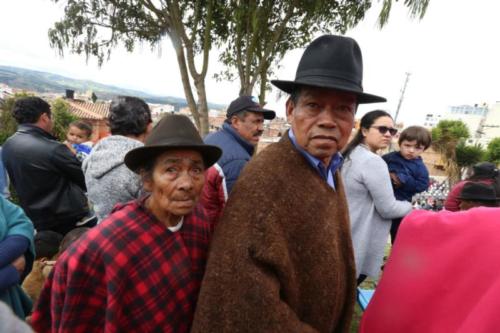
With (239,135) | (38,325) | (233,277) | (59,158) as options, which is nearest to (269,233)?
(233,277)

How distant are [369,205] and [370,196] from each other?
77 mm

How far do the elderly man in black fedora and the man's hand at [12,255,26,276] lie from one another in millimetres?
1323

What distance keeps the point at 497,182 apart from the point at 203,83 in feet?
14.1

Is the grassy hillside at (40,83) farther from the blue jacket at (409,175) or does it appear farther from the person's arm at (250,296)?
the person's arm at (250,296)

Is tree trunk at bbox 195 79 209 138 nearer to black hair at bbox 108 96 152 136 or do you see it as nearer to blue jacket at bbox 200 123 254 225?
blue jacket at bbox 200 123 254 225

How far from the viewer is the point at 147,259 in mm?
1183

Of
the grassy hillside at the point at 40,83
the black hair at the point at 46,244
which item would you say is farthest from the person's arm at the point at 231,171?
the grassy hillside at the point at 40,83

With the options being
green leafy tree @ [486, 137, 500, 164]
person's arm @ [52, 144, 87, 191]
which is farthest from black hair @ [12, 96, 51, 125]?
green leafy tree @ [486, 137, 500, 164]

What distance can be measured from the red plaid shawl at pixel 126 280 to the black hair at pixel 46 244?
168cm

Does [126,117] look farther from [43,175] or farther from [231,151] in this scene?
[43,175]

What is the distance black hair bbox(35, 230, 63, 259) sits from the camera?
259cm

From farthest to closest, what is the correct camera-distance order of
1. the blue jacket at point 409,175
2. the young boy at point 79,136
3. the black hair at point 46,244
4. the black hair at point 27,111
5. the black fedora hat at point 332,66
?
the young boy at point 79,136
the blue jacket at point 409,175
the black hair at point 27,111
the black hair at point 46,244
the black fedora hat at point 332,66

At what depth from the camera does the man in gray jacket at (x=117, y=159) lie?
201 cm

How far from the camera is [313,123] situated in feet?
3.81
